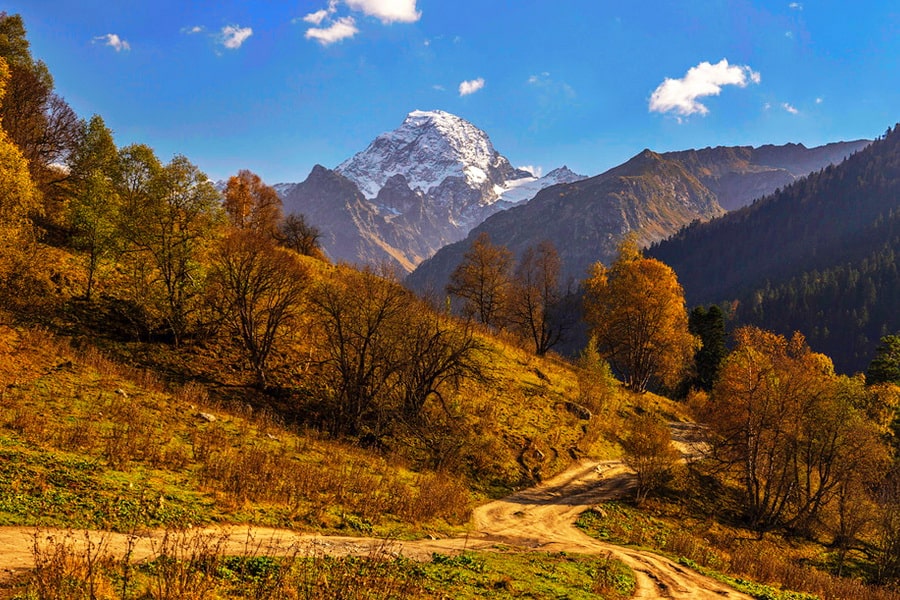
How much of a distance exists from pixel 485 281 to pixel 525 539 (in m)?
40.8

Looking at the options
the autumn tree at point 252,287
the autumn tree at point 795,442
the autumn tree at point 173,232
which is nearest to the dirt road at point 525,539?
the autumn tree at point 795,442

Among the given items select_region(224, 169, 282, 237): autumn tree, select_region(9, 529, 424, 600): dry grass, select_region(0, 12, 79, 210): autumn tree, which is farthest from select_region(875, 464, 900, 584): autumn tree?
select_region(224, 169, 282, 237): autumn tree

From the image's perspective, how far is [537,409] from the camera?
40938 mm

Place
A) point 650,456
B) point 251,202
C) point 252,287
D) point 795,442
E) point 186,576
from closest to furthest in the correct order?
point 186,576, point 795,442, point 650,456, point 252,287, point 251,202

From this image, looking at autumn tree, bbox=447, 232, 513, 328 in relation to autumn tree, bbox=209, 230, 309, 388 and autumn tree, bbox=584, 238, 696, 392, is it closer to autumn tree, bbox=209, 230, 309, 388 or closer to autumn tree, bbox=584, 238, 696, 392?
autumn tree, bbox=584, 238, 696, 392

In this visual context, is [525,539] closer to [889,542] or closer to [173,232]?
[889,542]

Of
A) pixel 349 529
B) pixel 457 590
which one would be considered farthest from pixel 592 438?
pixel 457 590

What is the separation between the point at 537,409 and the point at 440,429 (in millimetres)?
11786

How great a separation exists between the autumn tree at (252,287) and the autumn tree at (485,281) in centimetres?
2765

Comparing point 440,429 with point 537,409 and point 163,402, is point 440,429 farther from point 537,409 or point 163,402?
point 163,402

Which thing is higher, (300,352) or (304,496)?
(300,352)

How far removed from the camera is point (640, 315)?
5259 cm

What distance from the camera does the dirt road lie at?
10.2m

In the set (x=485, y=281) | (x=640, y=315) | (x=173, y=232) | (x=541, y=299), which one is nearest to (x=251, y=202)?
(x=485, y=281)
